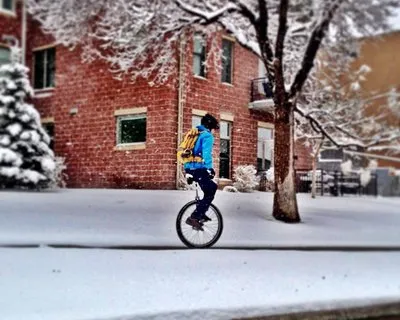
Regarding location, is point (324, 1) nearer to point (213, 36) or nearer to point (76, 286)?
point (213, 36)

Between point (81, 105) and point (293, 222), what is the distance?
1402mm

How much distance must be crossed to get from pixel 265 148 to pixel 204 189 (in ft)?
1.49

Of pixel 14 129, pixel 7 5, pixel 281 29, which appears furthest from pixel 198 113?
pixel 7 5

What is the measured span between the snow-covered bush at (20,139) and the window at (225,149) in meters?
0.93

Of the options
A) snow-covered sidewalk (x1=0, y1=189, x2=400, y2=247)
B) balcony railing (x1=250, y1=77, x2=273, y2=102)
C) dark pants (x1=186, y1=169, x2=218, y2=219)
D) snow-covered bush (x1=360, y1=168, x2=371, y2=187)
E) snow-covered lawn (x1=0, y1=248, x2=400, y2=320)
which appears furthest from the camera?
snow-covered bush (x1=360, y1=168, x2=371, y2=187)

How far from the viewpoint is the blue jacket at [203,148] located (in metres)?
2.85

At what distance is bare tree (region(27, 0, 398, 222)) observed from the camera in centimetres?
293

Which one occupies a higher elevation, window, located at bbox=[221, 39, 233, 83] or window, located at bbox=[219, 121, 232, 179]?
window, located at bbox=[221, 39, 233, 83]

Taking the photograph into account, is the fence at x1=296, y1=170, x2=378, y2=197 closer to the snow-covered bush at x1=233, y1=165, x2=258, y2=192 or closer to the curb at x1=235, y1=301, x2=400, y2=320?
the snow-covered bush at x1=233, y1=165, x2=258, y2=192

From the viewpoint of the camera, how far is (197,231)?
10.0 ft

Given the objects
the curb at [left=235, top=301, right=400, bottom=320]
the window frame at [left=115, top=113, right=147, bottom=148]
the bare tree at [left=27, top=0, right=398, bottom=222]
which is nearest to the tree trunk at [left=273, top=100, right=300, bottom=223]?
the bare tree at [left=27, top=0, right=398, bottom=222]

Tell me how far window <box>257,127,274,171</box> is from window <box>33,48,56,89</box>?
1.19m

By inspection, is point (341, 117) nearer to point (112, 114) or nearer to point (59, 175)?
point (112, 114)

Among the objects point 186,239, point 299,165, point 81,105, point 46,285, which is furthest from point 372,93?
point 46,285
